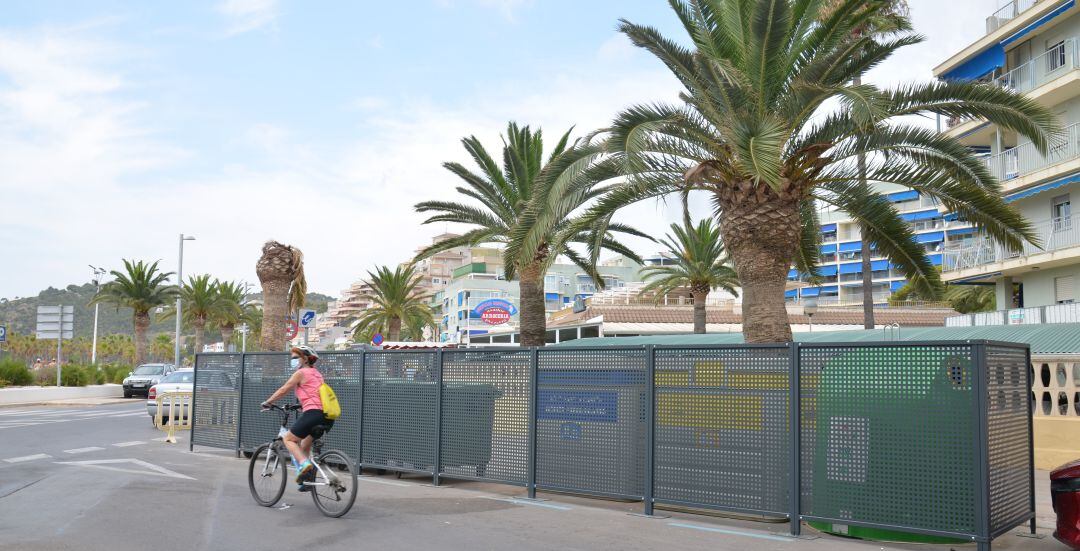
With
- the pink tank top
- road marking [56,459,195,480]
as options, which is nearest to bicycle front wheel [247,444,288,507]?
the pink tank top

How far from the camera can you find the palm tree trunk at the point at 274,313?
26844mm

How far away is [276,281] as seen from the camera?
26953mm

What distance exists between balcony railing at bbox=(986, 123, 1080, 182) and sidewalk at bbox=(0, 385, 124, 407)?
119 ft

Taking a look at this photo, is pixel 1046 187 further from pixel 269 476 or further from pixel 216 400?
pixel 269 476

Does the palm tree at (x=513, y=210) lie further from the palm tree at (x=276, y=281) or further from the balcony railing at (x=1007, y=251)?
the balcony railing at (x=1007, y=251)

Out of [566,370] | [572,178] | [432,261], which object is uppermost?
[432,261]

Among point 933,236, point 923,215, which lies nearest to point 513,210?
point 933,236

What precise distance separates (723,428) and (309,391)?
449cm

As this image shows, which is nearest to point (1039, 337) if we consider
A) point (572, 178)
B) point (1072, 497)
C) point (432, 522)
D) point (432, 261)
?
point (572, 178)

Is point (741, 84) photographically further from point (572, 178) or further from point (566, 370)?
point (566, 370)

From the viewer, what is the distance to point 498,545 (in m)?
8.01

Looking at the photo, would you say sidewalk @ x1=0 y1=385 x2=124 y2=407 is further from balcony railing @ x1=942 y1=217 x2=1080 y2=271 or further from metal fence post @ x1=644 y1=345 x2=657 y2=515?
balcony railing @ x1=942 y1=217 x2=1080 y2=271

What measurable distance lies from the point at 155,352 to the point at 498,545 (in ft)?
392

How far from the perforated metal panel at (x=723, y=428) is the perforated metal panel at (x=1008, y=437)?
1.79 meters
